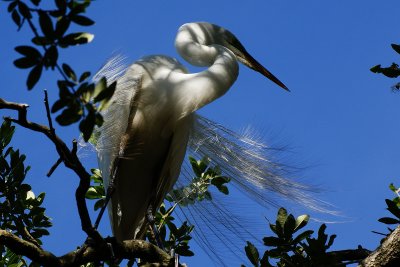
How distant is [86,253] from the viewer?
9.07ft

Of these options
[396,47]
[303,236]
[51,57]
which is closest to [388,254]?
[303,236]

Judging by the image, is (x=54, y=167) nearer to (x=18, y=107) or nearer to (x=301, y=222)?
(x=18, y=107)

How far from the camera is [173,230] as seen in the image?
4070 millimetres

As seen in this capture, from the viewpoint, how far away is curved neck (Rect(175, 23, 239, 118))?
441 centimetres

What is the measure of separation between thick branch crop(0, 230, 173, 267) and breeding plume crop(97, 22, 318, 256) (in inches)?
55.1

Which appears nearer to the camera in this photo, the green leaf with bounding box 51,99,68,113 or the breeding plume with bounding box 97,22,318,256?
the green leaf with bounding box 51,99,68,113

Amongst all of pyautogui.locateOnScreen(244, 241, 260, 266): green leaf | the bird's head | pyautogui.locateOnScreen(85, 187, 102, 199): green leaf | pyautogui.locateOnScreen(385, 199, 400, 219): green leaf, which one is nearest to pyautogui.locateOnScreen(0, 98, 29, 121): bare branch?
pyautogui.locateOnScreen(244, 241, 260, 266): green leaf

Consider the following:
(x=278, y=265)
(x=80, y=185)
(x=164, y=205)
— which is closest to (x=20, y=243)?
(x=80, y=185)

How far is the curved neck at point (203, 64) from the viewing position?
4.41m

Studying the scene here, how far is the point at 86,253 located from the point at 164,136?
6.27 feet

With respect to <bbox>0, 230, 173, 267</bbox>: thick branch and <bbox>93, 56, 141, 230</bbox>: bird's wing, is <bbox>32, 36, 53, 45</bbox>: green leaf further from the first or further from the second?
<bbox>93, 56, 141, 230</bbox>: bird's wing

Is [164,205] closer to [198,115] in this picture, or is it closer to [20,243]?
[198,115]

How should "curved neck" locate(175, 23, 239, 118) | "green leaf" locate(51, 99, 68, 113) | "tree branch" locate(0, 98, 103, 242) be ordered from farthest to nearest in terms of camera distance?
"curved neck" locate(175, 23, 239, 118) → "tree branch" locate(0, 98, 103, 242) → "green leaf" locate(51, 99, 68, 113)

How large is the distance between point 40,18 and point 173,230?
2459 mm
